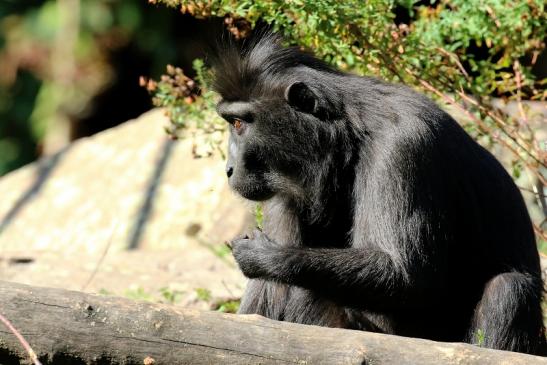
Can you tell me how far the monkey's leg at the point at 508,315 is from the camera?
5.39 m

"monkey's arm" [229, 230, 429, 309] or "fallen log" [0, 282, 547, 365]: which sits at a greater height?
"fallen log" [0, 282, 547, 365]

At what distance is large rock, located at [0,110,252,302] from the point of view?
29.2 ft

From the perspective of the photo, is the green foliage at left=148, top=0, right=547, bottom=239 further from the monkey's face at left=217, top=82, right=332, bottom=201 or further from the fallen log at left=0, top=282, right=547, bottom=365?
the fallen log at left=0, top=282, right=547, bottom=365

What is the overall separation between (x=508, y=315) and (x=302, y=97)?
5.70 ft

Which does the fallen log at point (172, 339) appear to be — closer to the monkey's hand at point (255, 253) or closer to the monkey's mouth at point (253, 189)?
the monkey's hand at point (255, 253)

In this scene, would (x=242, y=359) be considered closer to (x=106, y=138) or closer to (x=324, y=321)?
(x=324, y=321)

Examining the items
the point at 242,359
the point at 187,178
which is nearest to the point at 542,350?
the point at 242,359

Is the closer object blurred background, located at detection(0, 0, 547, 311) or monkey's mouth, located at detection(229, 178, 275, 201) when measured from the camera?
monkey's mouth, located at detection(229, 178, 275, 201)

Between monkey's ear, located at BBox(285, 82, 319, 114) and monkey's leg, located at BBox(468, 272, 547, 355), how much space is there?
1.46m

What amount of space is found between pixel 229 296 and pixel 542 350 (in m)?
2.94

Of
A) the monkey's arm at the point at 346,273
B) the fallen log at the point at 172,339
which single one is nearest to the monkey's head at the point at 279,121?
the monkey's arm at the point at 346,273

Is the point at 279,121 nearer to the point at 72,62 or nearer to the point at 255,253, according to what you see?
the point at 255,253

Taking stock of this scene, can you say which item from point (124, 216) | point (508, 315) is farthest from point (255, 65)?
point (124, 216)

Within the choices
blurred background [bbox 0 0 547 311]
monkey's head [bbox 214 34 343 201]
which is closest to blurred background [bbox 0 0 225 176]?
blurred background [bbox 0 0 547 311]
